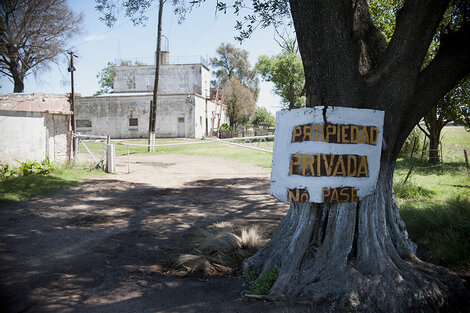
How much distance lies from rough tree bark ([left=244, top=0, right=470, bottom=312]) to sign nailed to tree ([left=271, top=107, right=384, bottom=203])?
202 mm

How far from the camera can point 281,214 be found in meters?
6.93

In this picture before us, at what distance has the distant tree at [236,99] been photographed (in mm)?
46906

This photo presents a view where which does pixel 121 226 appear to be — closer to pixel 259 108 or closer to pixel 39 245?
pixel 39 245

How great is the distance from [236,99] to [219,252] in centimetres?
4458

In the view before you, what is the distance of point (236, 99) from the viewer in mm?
48031

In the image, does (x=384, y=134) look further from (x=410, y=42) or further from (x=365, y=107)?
(x=410, y=42)

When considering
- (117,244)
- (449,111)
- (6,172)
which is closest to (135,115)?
(6,172)

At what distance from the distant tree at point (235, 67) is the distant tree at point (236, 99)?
38.6 feet

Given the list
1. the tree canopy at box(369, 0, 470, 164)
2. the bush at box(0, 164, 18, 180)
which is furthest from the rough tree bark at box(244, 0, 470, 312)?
the bush at box(0, 164, 18, 180)

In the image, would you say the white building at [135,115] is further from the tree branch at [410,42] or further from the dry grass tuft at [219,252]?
the tree branch at [410,42]

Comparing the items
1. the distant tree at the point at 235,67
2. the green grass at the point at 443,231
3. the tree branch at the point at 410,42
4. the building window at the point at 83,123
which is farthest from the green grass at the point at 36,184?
the distant tree at the point at 235,67

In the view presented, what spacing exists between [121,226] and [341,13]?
5.20 meters

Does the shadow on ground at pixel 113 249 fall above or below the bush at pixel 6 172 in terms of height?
below

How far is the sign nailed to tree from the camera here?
137 inches
